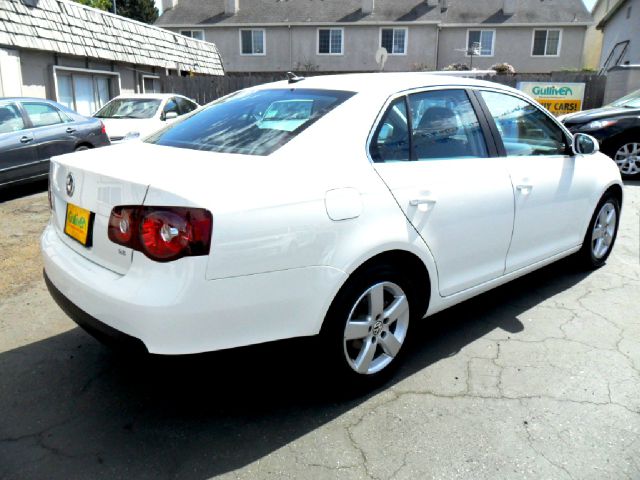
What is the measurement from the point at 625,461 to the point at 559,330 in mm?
1360

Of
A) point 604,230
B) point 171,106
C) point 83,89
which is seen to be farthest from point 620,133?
point 83,89

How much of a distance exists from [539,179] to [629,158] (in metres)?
6.69

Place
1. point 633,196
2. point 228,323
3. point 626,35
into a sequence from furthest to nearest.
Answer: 1. point 626,35
2. point 633,196
3. point 228,323

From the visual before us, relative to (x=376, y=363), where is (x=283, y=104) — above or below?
above

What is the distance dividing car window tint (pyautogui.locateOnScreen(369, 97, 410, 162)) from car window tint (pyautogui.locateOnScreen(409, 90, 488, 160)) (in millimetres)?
71

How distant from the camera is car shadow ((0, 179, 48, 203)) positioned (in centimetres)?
777

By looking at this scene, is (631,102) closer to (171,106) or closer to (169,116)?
(169,116)

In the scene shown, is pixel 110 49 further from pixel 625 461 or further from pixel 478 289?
pixel 625 461

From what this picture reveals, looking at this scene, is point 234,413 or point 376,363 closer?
point 234,413

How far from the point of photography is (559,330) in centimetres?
365

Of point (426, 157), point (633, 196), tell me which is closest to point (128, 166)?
point (426, 157)

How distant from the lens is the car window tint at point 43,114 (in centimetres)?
800

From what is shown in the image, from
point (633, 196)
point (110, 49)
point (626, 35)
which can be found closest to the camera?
point (633, 196)

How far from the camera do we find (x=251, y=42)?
32.7 meters
